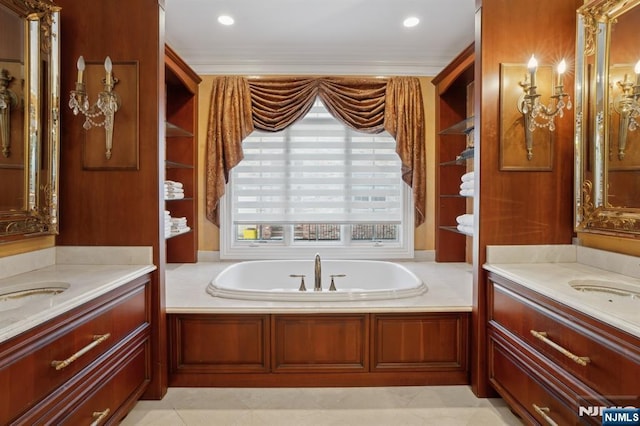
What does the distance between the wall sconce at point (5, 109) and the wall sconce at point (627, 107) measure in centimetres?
286

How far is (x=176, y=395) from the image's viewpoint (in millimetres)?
2068

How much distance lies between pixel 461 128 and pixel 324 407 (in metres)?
2.53

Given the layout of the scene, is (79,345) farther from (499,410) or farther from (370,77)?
(370,77)

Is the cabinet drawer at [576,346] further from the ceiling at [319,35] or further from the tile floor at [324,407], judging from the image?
the ceiling at [319,35]

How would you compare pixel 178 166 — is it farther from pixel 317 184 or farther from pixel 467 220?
pixel 467 220

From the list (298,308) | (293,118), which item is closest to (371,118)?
(293,118)

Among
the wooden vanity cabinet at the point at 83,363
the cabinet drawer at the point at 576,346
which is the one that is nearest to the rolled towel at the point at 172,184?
the wooden vanity cabinet at the point at 83,363

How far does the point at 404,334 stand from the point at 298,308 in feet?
2.17

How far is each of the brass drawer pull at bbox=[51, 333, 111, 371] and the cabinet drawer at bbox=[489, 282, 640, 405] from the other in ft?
6.17

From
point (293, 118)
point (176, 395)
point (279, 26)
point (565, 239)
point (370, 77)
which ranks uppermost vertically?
point (279, 26)

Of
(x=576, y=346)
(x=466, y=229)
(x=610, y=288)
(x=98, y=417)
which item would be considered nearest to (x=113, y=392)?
(x=98, y=417)

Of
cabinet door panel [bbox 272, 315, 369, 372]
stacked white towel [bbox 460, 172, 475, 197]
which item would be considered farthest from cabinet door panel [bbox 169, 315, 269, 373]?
stacked white towel [bbox 460, 172, 475, 197]

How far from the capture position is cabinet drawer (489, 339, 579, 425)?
1438mm

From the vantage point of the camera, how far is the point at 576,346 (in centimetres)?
135
